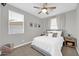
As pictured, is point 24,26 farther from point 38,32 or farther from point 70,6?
point 70,6

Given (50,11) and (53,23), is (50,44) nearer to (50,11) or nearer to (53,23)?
(53,23)

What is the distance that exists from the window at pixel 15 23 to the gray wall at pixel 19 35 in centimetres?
5

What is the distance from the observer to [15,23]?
1.39m

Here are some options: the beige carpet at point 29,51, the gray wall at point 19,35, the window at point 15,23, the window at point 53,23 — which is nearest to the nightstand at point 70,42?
the beige carpet at point 29,51

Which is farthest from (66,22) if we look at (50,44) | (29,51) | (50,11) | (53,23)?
(29,51)

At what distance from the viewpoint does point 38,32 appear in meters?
1.48

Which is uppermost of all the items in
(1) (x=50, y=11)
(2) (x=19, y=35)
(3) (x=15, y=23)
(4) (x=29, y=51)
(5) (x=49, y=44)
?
(1) (x=50, y=11)

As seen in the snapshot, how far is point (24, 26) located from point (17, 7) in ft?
→ 0.97

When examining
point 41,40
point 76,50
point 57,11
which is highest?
point 57,11

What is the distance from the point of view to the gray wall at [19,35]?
1325 mm

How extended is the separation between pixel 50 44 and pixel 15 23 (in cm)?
60

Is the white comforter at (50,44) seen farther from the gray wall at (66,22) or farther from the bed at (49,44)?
the gray wall at (66,22)

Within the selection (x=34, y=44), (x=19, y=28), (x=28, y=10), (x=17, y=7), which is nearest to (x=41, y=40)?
(x=34, y=44)

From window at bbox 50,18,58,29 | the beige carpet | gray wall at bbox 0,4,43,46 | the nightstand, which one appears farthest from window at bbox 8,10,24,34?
the nightstand
